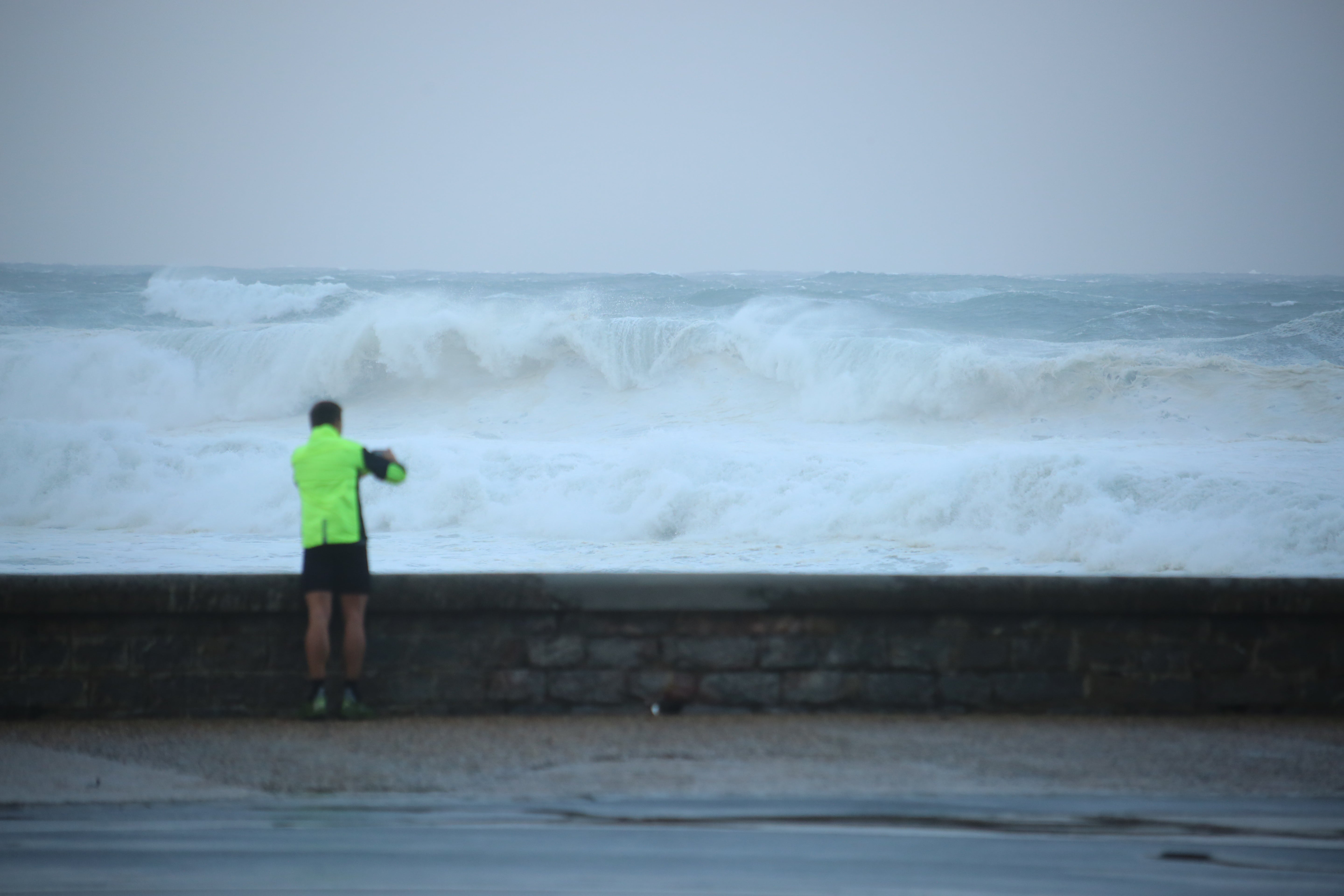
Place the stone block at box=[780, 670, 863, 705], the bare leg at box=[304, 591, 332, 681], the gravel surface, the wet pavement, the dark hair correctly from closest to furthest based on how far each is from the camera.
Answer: the wet pavement
the gravel surface
the bare leg at box=[304, 591, 332, 681]
the stone block at box=[780, 670, 863, 705]
the dark hair

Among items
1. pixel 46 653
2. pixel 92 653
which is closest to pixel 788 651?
pixel 92 653

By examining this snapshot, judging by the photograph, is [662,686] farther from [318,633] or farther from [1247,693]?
[1247,693]

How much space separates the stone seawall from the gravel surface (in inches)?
4.3

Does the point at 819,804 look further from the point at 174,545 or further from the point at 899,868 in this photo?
the point at 174,545

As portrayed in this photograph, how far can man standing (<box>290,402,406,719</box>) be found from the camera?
200 inches

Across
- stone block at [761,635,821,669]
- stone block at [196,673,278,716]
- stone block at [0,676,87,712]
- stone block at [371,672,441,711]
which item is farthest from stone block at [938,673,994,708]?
stone block at [0,676,87,712]

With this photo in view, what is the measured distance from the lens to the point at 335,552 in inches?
202

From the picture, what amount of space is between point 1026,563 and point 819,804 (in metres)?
10.8

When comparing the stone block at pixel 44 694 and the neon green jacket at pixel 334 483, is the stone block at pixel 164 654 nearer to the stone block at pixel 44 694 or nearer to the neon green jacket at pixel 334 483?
the stone block at pixel 44 694

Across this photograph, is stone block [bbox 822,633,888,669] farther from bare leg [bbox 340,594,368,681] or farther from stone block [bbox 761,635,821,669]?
bare leg [bbox 340,594,368,681]

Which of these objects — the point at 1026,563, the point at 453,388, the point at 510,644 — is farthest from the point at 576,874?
the point at 453,388

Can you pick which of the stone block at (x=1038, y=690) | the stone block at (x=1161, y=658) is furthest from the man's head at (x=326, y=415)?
the stone block at (x=1161, y=658)

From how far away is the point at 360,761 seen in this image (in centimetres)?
456

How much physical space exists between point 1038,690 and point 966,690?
0.33 metres
